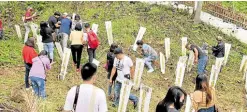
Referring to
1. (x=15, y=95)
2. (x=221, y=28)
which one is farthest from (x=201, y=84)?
(x=221, y=28)

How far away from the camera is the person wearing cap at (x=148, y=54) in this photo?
41.7 ft

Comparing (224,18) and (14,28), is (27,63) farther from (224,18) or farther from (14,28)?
(224,18)

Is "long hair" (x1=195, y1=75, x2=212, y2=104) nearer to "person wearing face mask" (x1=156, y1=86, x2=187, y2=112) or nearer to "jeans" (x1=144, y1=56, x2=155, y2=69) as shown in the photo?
"person wearing face mask" (x1=156, y1=86, x2=187, y2=112)

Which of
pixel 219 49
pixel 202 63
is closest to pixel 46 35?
pixel 202 63

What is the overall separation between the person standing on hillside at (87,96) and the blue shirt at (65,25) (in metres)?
7.27

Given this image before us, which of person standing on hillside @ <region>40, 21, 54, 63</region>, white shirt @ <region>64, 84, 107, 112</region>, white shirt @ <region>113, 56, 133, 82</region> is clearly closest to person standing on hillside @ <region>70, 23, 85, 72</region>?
person standing on hillside @ <region>40, 21, 54, 63</region>

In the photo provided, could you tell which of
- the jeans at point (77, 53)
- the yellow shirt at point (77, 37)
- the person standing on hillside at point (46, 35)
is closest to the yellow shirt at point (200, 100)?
the yellow shirt at point (77, 37)

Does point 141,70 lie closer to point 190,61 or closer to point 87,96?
point 190,61

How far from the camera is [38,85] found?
990 centimetres

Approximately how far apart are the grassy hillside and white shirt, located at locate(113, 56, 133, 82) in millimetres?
863

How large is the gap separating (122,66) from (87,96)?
3907 millimetres

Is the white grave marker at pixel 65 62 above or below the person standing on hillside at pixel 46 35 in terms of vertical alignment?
below

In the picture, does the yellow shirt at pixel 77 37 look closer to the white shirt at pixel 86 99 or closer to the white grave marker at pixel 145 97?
the white grave marker at pixel 145 97

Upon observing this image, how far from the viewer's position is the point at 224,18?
1822 centimetres
